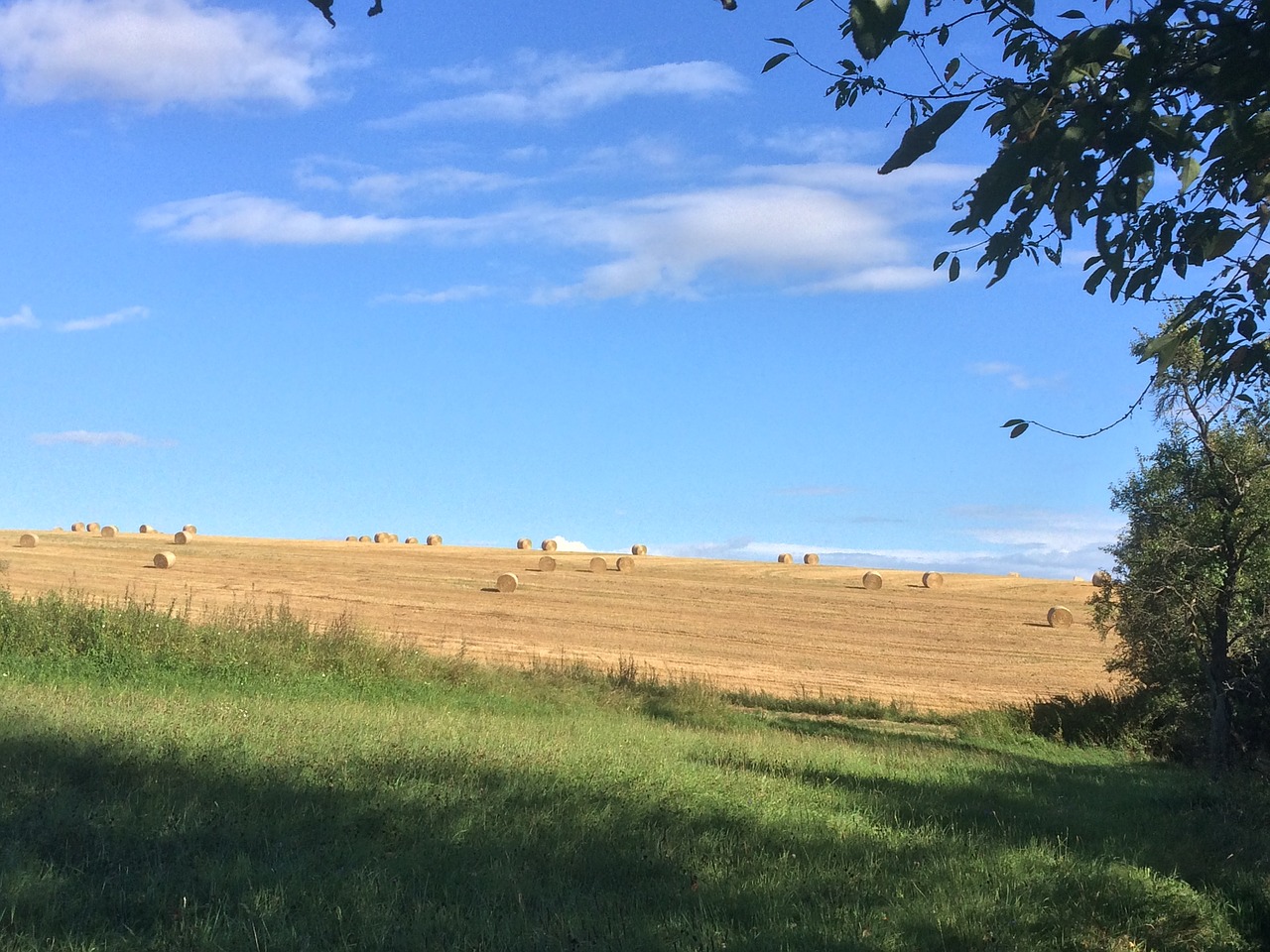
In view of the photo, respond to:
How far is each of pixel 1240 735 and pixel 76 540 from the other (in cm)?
5030

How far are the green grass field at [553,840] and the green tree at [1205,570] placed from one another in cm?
233

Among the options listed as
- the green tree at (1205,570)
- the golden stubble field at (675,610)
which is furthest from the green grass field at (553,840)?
the golden stubble field at (675,610)

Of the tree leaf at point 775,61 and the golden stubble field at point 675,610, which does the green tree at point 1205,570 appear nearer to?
the golden stubble field at point 675,610

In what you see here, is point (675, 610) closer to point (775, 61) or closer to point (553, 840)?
point (553, 840)

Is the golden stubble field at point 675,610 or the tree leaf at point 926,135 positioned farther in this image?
the golden stubble field at point 675,610

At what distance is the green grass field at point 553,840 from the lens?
18.6 ft

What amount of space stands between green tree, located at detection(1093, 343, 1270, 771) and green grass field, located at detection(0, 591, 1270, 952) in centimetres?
233

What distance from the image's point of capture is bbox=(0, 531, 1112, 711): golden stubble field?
27.0 m

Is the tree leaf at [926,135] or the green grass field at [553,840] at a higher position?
the tree leaf at [926,135]

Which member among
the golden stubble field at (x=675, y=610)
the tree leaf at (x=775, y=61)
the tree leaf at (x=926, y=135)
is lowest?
the golden stubble field at (x=675, y=610)

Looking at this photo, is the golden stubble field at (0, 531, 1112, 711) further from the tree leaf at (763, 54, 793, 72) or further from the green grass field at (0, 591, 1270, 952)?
the tree leaf at (763, 54, 793, 72)

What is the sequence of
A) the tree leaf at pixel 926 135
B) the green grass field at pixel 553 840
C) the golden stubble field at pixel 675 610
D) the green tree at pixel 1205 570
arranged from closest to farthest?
the tree leaf at pixel 926 135 → the green grass field at pixel 553 840 → the green tree at pixel 1205 570 → the golden stubble field at pixel 675 610

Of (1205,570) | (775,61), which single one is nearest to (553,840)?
(775,61)

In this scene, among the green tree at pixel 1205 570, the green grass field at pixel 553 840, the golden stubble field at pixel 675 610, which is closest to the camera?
the green grass field at pixel 553 840
